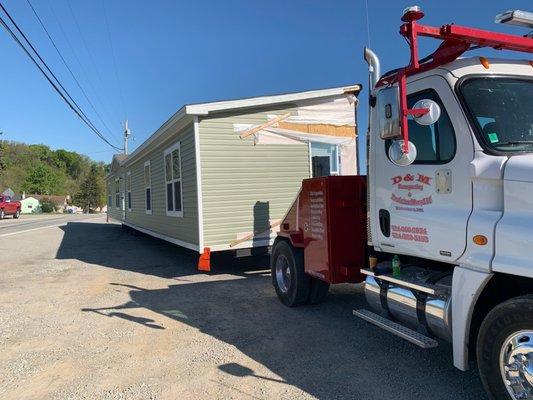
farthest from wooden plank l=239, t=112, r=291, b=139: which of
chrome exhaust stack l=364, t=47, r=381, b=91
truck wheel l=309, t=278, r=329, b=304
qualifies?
chrome exhaust stack l=364, t=47, r=381, b=91

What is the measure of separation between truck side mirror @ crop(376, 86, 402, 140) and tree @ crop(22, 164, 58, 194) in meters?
109

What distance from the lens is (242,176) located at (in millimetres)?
10180

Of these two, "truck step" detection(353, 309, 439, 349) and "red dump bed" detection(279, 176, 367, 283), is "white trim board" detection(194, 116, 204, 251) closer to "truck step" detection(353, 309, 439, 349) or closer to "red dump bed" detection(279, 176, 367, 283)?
"red dump bed" detection(279, 176, 367, 283)

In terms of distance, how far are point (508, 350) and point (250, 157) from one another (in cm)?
755

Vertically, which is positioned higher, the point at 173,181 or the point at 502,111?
the point at 502,111

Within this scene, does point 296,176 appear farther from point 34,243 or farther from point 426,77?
point 34,243

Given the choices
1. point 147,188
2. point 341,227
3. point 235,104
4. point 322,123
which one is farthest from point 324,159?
point 147,188

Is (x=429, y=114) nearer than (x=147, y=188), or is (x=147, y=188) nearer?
(x=429, y=114)

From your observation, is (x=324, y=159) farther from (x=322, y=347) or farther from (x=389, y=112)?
(x=389, y=112)

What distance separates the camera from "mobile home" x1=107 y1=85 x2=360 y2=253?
980cm

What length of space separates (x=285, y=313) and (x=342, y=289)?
62.6 inches

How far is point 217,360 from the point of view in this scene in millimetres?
4965

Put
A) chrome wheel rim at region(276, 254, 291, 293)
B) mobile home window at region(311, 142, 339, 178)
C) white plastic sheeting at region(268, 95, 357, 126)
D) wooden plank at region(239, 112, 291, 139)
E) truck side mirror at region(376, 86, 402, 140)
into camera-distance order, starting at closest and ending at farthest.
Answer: truck side mirror at region(376, 86, 402, 140) → chrome wheel rim at region(276, 254, 291, 293) → wooden plank at region(239, 112, 291, 139) → white plastic sheeting at region(268, 95, 357, 126) → mobile home window at region(311, 142, 339, 178)

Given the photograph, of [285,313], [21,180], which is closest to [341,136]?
[285,313]
